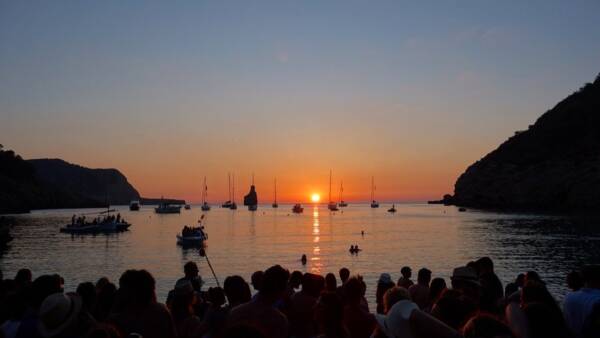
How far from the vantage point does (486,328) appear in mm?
3521

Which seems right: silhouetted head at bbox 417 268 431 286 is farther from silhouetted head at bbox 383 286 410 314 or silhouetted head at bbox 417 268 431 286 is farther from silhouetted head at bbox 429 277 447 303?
silhouetted head at bbox 383 286 410 314

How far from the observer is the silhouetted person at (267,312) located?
237 inches

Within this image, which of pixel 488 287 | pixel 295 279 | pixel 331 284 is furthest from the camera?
pixel 295 279

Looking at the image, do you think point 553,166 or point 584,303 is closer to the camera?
point 584,303

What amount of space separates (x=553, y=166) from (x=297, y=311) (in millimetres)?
167383

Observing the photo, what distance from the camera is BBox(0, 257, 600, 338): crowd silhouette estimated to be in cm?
400

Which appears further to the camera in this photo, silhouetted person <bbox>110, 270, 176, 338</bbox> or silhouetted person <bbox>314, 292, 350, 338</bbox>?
silhouetted person <bbox>110, 270, 176, 338</bbox>

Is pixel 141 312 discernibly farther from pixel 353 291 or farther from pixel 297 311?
pixel 353 291

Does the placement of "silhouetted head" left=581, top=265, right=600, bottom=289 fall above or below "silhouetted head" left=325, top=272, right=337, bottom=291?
above

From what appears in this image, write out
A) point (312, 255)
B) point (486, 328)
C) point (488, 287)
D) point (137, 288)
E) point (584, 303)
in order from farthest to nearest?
1. point (312, 255)
2. point (488, 287)
3. point (584, 303)
4. point (137, 288)
5. point (486, 328)

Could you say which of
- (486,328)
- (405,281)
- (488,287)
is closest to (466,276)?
(488,287)

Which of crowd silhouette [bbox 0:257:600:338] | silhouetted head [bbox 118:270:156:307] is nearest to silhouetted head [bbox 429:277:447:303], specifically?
crowd silhouette [bbox 0:257:600:338]

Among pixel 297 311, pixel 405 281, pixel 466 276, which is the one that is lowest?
pixel 405 281

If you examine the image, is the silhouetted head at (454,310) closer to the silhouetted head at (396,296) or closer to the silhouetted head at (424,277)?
the silhouetted head at (396,296)
